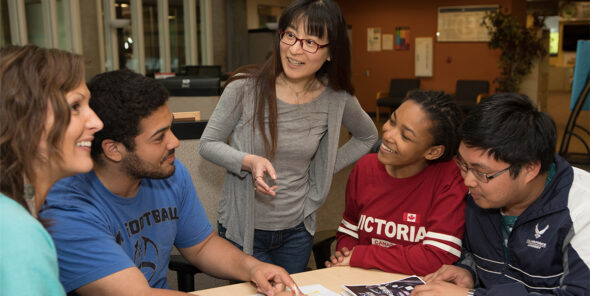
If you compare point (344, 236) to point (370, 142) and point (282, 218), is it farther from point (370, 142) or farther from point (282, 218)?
point (370, 142)

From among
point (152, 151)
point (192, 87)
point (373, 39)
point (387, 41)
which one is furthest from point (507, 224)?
point (373, 39)

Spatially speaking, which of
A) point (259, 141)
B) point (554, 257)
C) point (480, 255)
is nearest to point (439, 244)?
point (480, 255)

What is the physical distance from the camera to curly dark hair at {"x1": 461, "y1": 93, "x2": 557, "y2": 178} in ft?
4.54

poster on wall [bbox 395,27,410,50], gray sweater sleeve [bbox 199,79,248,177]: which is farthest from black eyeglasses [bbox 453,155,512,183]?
poster on wall [bbox 395,27,410,50]

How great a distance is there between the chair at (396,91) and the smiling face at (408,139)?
8537 mm

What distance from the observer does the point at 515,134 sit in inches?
54.4

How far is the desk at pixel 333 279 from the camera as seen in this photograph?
145 cm

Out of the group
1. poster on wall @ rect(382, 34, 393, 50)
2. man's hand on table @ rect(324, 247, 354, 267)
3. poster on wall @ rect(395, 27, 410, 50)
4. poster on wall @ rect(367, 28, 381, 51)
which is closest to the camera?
man's hand on table @ rect(324, 247, 354, 267)

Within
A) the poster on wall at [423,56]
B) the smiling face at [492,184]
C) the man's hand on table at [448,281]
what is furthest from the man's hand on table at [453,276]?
the poster on wall at [423,56]

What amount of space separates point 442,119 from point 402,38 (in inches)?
388

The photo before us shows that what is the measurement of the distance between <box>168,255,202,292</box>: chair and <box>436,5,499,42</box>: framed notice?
31.2ft

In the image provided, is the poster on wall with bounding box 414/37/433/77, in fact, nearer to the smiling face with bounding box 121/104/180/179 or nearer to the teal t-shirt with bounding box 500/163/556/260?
the teal t-shirt with bounding box 500/163/556/260

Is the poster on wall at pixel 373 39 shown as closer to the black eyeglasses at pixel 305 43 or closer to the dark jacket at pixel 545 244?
the black eyeglasses at pixel 305 43

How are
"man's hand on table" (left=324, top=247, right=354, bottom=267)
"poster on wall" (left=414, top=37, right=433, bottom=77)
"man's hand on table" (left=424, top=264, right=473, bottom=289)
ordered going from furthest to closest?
"poster on wall" (left=414, top=37, right=433, bottom=77) < "man's hand on table" (left=324, top=247, right=354, bottom=267) < "man's hand on table" (left=424, top=264, right=473, bottom=289)
